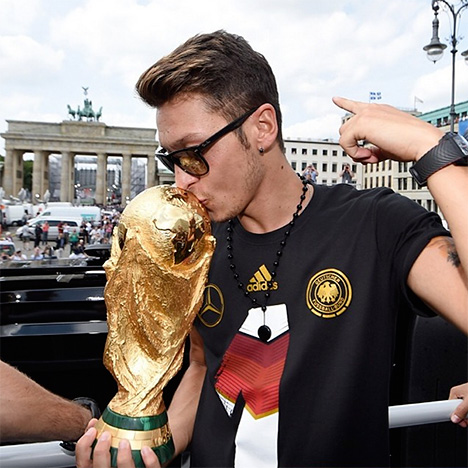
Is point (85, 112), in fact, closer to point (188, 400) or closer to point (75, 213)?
point (75, 213)

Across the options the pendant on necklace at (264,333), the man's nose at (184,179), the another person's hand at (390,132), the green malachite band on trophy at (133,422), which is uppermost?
the another person's hand at (390,132)

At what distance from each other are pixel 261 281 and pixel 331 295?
0.23 meters

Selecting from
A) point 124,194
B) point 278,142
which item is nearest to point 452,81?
point 278,142

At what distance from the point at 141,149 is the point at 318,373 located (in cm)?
6913

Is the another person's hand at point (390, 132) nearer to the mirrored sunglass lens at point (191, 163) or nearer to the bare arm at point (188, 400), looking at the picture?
the mirrored sunglass lens at point (191, 163)

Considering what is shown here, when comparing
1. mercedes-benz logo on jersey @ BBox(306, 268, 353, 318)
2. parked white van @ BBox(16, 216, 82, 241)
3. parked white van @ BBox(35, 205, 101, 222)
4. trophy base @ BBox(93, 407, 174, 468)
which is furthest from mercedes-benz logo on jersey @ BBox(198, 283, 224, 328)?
parked white van @ BBox(35, 205, 101, 222)

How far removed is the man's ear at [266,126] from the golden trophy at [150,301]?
40 centimetres

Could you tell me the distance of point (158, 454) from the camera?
1.12m

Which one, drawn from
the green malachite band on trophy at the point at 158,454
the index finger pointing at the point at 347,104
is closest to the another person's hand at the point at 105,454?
Answer: the green malachite band on trophy at the point at 158,454

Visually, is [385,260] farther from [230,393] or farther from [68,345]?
[68,345]

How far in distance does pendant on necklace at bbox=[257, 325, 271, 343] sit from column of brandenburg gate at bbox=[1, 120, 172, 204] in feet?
218

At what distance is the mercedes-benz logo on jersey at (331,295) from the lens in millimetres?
1381

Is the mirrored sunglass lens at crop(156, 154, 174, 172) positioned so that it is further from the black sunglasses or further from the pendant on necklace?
the pendant on necklace

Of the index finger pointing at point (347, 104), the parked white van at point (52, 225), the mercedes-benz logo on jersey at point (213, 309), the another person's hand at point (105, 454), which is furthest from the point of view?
the parked white van at point (52, 225)
